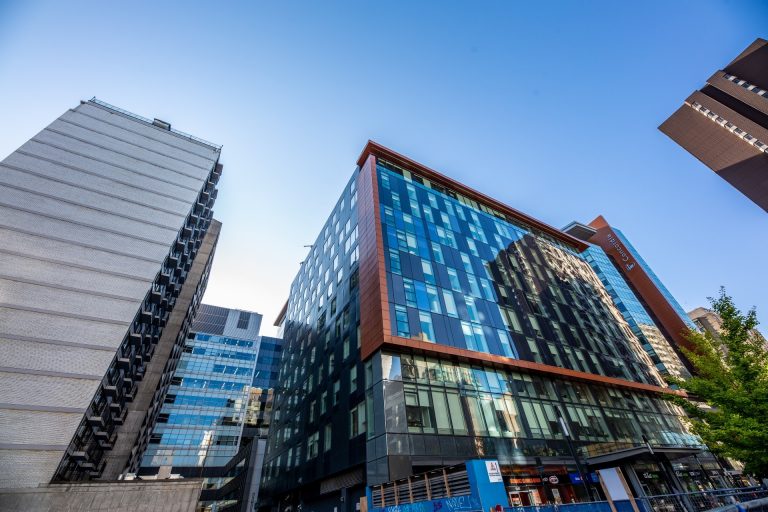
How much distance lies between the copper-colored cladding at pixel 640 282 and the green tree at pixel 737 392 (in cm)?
5371

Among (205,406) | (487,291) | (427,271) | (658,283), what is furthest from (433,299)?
(658,283)

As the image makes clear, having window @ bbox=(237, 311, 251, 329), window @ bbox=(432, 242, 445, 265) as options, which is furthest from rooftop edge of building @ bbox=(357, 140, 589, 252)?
window @ bbox=(237, 311, 251, 329)

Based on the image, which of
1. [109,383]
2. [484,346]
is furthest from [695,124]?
[109,383]

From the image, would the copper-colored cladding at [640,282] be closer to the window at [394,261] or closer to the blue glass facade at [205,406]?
the window at [394,261]

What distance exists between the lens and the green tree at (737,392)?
20.1 meters

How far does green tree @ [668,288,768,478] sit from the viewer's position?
66.1 ft

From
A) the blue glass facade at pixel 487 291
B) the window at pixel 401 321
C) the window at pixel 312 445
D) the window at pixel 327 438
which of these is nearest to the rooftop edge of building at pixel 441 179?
the blue glass facade at pixel 487 291

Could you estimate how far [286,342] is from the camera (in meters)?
53.4

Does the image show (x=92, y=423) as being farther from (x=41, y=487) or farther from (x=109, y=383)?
(x=41, y=487)

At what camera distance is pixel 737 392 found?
2167 centimetres

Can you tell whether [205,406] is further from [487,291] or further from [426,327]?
[487,291]

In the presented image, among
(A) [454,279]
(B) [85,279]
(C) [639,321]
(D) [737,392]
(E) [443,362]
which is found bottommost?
(D) [737,392]

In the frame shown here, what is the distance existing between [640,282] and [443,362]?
79.5 metres

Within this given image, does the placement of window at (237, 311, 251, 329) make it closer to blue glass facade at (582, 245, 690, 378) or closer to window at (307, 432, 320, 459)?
window at (307, 432, 320, 459)
